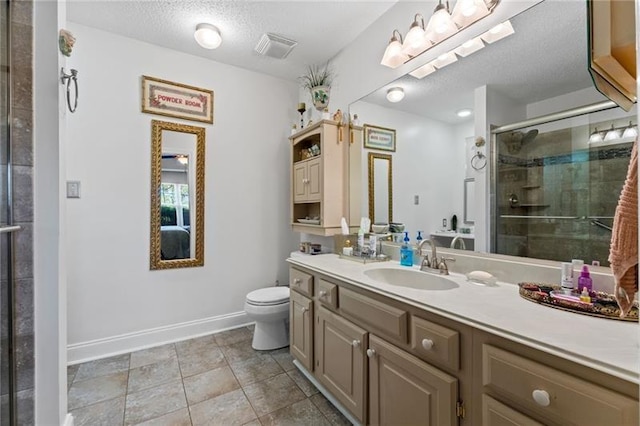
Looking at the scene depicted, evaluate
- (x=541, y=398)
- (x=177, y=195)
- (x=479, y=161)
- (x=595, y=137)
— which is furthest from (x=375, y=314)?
(x=177, y=195)

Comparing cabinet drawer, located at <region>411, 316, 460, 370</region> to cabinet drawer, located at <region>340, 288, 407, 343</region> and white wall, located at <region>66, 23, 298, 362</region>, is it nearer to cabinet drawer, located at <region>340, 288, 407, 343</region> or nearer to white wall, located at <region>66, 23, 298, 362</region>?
cabinet drawer, located at <region>340, 288, 407, 343</region>

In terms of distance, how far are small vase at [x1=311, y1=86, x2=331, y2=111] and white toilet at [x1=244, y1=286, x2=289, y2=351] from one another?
1.68 m

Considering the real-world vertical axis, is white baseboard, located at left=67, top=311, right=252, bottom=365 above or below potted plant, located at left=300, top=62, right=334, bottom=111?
below

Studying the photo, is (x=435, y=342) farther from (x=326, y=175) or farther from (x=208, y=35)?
(x=208, y=35)

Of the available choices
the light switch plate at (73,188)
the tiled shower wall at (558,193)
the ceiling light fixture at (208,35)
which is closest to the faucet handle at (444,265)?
the tiled shower wall at (558,193)

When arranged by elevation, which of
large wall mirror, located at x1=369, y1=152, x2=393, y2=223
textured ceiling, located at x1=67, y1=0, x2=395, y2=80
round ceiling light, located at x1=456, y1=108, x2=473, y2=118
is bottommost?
large wall mirror, located at x1=369, y1=152, x2=393, y2=223

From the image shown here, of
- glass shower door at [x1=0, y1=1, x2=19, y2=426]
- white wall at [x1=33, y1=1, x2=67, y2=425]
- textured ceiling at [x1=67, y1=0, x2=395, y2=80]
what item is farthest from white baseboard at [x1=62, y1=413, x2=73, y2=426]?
textured ceiling at [x1=67, y1=0, x2=395, y2=80]

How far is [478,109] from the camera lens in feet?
4.87

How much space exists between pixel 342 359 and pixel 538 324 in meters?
0.94

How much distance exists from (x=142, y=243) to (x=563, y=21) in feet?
9.85

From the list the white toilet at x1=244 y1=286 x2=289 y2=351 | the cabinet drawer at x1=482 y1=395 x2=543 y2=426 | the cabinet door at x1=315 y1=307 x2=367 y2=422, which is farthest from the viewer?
the white toilet at x1=244 y1=286 x2=289 y2=351

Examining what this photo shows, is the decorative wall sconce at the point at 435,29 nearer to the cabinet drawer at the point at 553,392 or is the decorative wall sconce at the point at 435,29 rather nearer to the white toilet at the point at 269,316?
the cabinet drawer at the point at 553,392

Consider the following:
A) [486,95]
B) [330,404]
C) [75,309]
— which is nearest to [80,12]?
[75,309]

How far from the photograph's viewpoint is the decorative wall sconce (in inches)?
55.4
